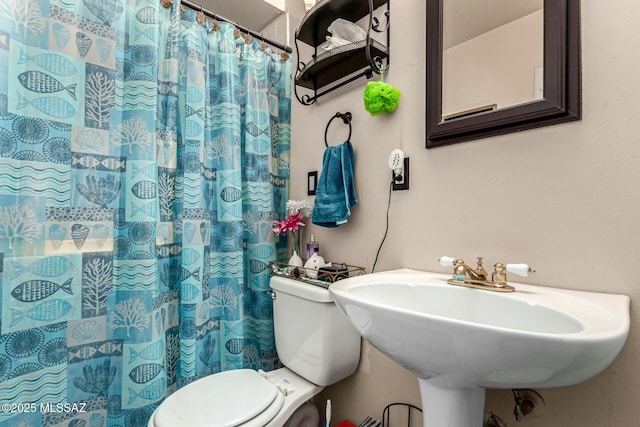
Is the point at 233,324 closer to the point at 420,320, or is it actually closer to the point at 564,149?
the point at 420,320

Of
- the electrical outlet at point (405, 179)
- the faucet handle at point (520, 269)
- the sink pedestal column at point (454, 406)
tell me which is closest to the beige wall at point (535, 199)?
the electrical outlet at point (405, 179)

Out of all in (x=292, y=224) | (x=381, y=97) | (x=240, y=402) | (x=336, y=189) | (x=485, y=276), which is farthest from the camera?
(x=292, y=224)

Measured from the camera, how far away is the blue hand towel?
1239 mm

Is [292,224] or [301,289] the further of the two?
[292,224]

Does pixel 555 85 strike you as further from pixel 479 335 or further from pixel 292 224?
pixel 292 224

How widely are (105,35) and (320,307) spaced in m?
1.29

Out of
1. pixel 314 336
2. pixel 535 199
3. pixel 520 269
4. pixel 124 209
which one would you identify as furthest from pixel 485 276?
pixel 124 209

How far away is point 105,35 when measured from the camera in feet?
3.72

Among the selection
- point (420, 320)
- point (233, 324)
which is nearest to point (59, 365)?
point (233, 324)

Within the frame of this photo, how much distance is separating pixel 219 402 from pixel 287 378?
30 cm

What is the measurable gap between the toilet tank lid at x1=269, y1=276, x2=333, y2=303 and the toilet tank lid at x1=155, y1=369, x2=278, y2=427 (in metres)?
0.33

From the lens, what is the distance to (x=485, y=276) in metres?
0.81

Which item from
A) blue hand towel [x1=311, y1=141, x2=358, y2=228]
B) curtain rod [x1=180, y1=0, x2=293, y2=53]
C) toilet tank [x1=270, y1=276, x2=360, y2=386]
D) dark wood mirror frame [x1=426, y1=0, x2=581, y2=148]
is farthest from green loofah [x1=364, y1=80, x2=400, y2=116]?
curtain rod [x1=180, y1=0, x2=293, y2=53]

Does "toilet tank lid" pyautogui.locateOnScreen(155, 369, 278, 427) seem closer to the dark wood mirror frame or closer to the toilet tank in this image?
the toilet tank
